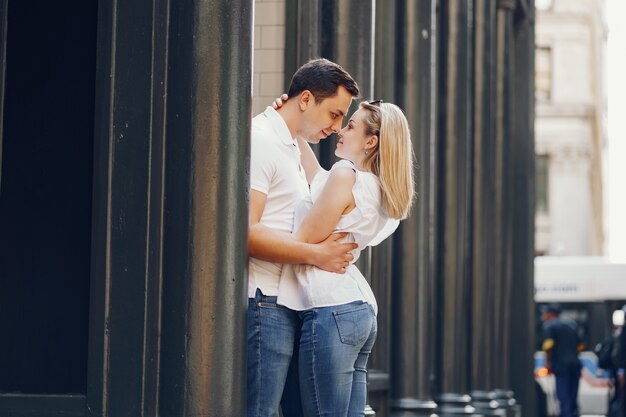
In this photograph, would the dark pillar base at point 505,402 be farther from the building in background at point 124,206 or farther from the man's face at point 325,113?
the building in background at point 124,206

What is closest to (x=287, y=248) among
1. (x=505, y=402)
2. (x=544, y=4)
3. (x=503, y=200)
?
(x=505, y=402)

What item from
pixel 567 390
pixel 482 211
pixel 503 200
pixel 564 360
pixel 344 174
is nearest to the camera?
pixel 344 174

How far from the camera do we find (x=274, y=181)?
5.58m

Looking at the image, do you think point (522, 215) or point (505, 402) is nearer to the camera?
point (505, 402)

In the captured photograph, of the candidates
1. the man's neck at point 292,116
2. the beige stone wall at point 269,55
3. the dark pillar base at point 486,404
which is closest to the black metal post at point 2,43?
the man's neck at point 292,116

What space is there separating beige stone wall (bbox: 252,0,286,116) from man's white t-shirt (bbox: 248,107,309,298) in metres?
2.94

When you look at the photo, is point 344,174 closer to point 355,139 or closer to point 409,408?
point 355,139

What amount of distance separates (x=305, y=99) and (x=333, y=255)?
64 cm

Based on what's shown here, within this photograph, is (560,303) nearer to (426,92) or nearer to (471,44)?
(471,44)

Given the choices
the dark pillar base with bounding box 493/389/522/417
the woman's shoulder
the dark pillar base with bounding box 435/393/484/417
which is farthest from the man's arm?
the dark pillar base with bounding box 493/389/522/417

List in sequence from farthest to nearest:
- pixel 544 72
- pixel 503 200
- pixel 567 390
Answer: pixel 544 72 < pixel 567 390 < pixel 503 200

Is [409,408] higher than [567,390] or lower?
higher

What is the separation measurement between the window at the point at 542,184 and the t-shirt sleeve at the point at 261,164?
53.9 m

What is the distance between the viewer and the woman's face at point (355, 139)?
5539mm
